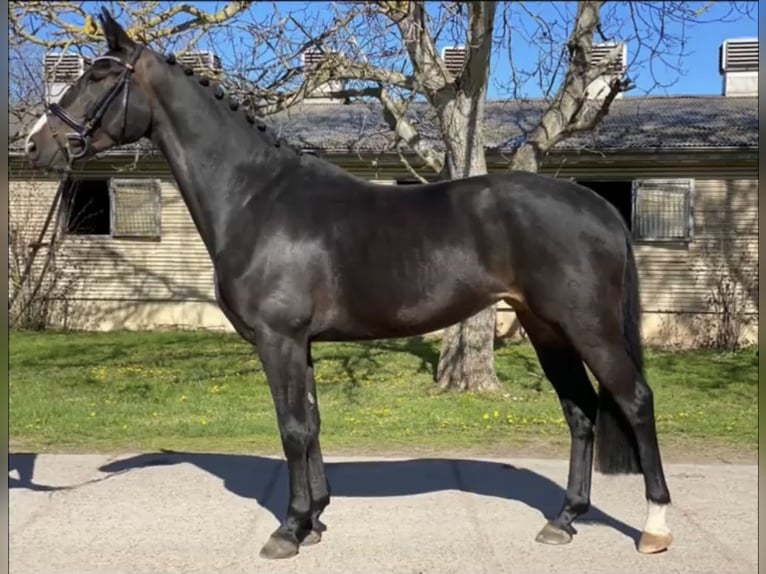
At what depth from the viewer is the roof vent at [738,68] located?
61.6 ft

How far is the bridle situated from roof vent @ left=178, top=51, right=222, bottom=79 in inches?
200

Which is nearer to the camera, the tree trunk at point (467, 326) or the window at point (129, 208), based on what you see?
the tree trunk at point (467, 326)

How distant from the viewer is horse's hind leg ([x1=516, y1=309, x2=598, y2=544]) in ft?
14.4

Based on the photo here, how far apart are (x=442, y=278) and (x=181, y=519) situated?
2113mm

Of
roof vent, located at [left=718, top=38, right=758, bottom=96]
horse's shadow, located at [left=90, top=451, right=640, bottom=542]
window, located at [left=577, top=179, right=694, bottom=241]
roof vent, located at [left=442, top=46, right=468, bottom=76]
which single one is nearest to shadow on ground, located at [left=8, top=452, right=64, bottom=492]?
horse's shadow, located at [left=90, top=451, right=640, bottom=542]

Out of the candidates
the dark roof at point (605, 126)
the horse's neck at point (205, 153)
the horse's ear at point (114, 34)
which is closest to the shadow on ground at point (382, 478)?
the horse's neck at point (205, 153)

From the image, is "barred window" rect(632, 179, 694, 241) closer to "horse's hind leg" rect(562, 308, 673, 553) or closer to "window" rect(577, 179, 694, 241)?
"window" rect(577, 179, 694, 241)

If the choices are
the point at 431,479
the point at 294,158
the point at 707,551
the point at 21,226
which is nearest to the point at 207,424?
the point at 431,479

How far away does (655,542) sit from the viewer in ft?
13.1

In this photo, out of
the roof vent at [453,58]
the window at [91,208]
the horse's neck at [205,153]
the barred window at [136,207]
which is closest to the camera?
the horse's neck at [205,153]

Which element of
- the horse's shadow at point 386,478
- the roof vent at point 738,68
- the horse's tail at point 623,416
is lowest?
the horse's shadow at point 386,478

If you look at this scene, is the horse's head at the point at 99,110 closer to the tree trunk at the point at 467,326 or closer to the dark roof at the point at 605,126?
the tree trunk at the point at 467,326

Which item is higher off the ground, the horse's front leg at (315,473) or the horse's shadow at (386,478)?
the horse's front leg at (315,473)

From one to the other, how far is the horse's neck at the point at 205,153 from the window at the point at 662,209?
1123cm
